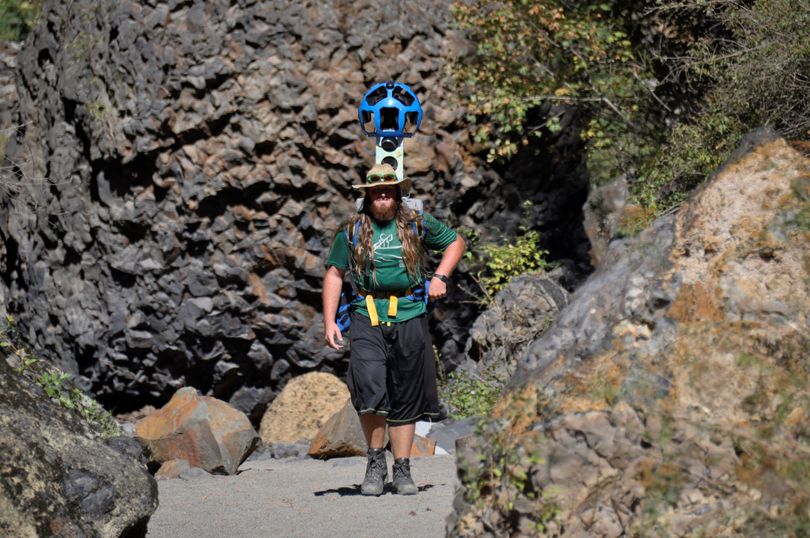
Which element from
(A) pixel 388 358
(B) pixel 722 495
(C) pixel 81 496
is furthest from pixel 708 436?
(A) pixel 388 358

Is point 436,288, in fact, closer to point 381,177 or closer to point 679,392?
point 381,177

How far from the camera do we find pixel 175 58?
812cm

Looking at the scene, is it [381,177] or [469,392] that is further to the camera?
[469,392]

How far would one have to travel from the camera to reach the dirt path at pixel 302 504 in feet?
14.9

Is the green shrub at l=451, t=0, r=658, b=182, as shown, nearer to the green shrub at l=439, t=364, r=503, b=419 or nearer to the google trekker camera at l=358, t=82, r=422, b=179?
the green shrub at l=439, t=364, r=503, b=419

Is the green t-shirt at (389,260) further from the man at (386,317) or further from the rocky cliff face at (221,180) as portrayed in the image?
the rocky cliff face at (221,180)

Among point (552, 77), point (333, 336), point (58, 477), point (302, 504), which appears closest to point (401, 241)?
point (333, 336)

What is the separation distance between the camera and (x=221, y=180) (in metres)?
8.21

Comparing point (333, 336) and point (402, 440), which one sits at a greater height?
point (333, 336)

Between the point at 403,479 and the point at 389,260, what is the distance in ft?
3.72

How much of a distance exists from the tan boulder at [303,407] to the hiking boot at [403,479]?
252cm

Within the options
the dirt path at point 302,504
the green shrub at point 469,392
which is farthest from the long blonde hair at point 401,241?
the green shrub at point 469,392

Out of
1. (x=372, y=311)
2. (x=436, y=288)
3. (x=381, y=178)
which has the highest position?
(x=381, y=178)

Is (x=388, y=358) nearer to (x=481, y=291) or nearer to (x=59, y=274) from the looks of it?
(x=481, y=291)
